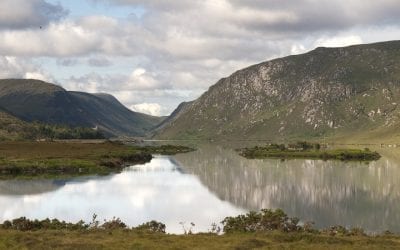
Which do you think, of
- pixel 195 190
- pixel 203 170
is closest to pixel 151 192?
pixel 195 190

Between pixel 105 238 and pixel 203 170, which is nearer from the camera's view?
pixel 105 238

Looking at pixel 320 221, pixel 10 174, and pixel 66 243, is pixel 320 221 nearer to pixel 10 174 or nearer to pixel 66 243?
pixel 66 243

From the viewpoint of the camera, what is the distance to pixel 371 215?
86688 mm

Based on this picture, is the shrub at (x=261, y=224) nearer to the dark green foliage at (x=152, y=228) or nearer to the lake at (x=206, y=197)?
the dark green foliage at (x=152, y=228)

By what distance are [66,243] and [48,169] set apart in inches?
4577

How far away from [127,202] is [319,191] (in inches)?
1876

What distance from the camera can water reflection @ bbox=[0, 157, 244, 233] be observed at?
8294 centimetres

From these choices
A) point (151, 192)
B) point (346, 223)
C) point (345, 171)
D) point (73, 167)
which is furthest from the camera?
point (345, 171)

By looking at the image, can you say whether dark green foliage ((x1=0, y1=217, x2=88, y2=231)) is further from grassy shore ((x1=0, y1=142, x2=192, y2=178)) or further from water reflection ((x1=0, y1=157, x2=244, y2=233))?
grassy shore ((x1=0, y1=142, x2=192, y2=178))

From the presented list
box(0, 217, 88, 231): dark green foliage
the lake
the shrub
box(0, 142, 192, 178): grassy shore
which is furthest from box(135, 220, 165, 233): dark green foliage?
box(0, 142, 192, 178): grassy shore

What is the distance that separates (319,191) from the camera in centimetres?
12100

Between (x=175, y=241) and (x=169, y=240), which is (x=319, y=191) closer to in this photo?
(x=169, y=240)

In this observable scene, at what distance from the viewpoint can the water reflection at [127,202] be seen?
82938 mm

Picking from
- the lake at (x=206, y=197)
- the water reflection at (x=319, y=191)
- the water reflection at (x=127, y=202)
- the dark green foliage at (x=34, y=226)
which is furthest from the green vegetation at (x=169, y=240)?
the water reflection at (x=319, y=191)
